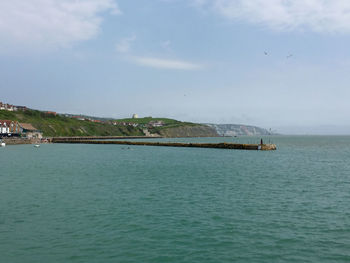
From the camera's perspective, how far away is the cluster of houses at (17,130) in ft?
504

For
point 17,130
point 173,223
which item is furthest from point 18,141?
point 173,223

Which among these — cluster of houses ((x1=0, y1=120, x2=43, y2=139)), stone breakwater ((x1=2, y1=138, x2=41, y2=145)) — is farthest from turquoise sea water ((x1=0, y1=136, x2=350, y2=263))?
cluster of houses ((x1=0, y1=120, x2=43, y2=139))

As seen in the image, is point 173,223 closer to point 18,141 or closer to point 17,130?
point 18,141

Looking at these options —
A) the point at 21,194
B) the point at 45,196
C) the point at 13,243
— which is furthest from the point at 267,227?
the point at 21,194

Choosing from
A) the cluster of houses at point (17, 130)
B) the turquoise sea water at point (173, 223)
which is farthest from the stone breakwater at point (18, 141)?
the turquoise sea water at point (173, 223)

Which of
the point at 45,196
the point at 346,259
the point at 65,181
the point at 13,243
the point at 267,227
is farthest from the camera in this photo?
the point at 65,181

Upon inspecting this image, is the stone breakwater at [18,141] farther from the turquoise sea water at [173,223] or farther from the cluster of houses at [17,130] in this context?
the turquoise sea water at [173,223]

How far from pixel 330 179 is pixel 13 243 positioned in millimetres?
37084

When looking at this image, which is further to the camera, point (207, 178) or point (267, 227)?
point (207, 178)

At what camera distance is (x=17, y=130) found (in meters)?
164

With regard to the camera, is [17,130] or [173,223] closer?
[173,223]

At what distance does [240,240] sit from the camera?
16.1m

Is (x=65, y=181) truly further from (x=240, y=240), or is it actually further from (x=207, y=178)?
(x=240, y=240)

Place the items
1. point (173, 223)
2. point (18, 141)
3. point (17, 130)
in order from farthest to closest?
point (17, 130)
point (18, 141)
point (173, 223)
